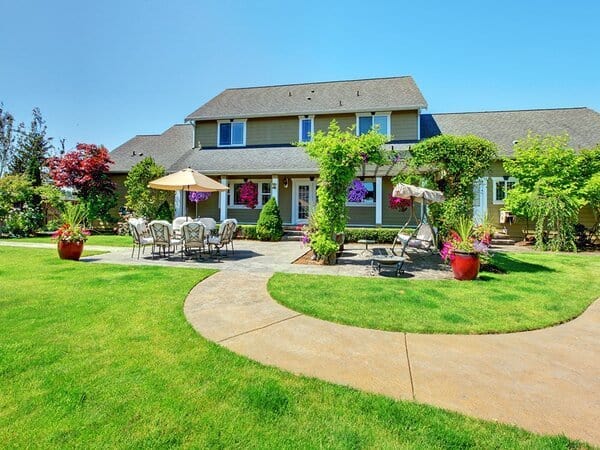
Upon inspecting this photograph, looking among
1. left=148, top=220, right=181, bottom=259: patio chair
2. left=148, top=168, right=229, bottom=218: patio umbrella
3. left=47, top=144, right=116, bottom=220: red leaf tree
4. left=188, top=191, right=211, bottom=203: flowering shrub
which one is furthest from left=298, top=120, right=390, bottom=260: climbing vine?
left=47, top=144, right=116, bottom=220: red leaf tree

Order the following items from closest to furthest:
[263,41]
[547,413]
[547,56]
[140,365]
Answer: [547,413] < [140,365] < [547,56] < [263,41]

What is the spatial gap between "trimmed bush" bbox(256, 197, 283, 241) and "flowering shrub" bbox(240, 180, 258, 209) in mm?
2963

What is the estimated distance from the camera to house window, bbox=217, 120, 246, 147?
62.9ft

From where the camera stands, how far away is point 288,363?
319 centimetres

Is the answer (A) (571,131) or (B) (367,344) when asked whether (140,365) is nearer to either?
(B) (367,344)

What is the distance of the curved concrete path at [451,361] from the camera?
98.9 inches

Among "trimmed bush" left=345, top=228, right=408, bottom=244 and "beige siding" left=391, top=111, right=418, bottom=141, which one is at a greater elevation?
"beige siding" left=391, top=111, right=418, bottom=141

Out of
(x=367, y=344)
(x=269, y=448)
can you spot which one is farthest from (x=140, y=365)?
(x=367, y=344)

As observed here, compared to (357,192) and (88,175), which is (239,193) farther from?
(88,175)

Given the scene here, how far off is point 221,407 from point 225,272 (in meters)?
5.24

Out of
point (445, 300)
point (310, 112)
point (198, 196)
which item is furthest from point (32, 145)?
point (445, 300)

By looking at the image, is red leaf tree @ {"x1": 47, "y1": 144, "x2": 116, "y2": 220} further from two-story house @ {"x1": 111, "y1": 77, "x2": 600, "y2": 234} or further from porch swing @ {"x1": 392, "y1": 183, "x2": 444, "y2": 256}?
porch swing @ {"x1": 392, "y1": 183, "x2": 444, "y2": 256}

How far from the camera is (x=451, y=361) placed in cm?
330

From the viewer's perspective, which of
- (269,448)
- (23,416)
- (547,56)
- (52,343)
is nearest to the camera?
(269,448)
